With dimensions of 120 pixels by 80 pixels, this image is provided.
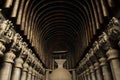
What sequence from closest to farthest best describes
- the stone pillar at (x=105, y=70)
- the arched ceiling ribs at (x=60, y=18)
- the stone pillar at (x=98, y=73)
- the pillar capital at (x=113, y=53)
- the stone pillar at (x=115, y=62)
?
the stone pillar at (x=115, y=62) → the pillar capital at (x=113, y=53) → the stone pillar at (x=105, y=70) → the stone pillar at (x=98, y=73) → the arched ceiling ribs at (x=60, y=18)

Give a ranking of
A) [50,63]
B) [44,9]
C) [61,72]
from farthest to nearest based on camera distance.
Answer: [50,63] < [61,72] < [44,9]

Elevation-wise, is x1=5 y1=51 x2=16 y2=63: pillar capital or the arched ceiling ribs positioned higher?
the arched ceiling ribs

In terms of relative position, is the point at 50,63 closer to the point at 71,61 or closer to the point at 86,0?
the point at 71,61

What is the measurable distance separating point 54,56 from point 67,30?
27.0ft

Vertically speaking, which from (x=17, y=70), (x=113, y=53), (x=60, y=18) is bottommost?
(x=17, y=70)

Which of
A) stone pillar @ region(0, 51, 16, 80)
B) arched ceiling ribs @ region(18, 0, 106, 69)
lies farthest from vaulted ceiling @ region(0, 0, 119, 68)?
stone pillar @ region(0, 51, 16, 80)

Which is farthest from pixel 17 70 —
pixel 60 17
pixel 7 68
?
pixel 60 17

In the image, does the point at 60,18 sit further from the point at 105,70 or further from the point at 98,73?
the point at 105,70

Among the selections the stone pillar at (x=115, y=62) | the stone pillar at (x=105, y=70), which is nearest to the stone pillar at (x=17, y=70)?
the stone pillar at (x=105, y=70)

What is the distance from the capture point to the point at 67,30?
61.1 feet

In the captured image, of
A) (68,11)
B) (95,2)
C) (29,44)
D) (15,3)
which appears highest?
(68,11)

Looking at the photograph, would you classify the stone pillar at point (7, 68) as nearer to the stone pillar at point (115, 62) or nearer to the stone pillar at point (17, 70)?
the stone pillar at point (17, 70)

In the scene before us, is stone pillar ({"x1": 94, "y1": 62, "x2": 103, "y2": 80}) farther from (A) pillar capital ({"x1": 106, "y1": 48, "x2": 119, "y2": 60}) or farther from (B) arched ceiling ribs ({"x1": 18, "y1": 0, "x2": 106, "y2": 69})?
(A) pillar capital ({"x1": 106, "y1": 48, "x2": 119, "y2": 60})

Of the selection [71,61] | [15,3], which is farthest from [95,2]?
[71,61]
